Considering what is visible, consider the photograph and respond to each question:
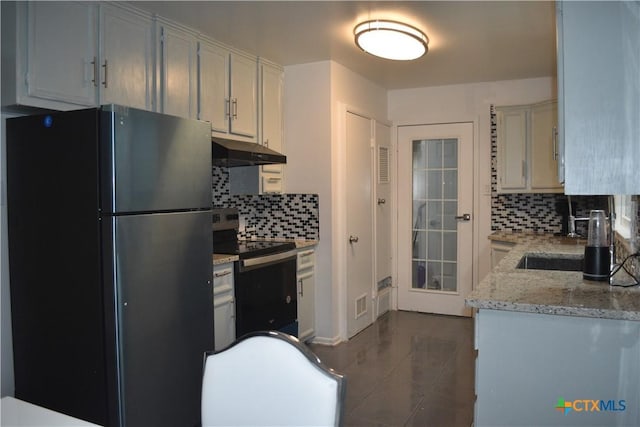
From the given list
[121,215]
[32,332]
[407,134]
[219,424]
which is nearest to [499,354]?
[219,424]

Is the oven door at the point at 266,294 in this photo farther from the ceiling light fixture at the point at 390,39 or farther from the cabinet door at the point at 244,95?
the ceiling light fixture at the point at 390,39

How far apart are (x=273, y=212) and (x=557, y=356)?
285 centimetres

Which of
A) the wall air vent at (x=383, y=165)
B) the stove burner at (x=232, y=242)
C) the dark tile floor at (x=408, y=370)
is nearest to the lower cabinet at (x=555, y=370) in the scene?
the dark tile floor at (x=408, y=370)

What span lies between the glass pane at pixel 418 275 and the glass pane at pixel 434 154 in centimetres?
101

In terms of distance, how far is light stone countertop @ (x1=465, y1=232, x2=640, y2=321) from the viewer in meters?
1.80

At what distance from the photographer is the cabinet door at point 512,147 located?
4516 mm

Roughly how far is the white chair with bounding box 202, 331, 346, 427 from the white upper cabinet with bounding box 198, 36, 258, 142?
228 cm

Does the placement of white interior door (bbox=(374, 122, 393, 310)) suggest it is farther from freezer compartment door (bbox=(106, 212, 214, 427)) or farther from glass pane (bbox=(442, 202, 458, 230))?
freezer compartment door (bbox=(106, 212, 214, 427))

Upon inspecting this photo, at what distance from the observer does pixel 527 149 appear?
4492 mm

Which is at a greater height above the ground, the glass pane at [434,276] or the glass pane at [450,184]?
the glass pane at [450,184]

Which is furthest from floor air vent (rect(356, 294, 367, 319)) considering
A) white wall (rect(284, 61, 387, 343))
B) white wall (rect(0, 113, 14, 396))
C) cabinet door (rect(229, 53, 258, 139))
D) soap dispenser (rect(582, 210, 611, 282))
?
white wall (rect(0, 113, 14, 396))

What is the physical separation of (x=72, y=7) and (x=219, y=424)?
7.08 ft

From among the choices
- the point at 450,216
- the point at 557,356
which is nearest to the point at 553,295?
the point at 557,356

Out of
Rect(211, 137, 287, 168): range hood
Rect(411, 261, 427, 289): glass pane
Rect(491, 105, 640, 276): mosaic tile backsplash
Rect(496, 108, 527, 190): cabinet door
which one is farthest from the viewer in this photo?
Rect(411, 261, 427, 289): glass pane
